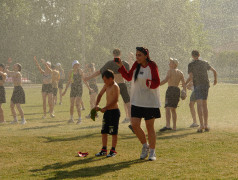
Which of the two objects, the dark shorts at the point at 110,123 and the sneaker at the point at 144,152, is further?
the dark shorts at the point at 110,123

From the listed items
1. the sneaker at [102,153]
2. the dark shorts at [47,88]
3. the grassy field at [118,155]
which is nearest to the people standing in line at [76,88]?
the grassy field at [118,155]

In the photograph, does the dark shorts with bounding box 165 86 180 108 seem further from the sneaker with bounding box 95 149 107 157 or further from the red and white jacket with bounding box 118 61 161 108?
the red and white jacket with bounding box 118 61 161 108

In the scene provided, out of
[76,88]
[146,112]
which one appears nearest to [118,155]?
[146,112]

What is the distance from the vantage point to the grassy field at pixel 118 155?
625cm

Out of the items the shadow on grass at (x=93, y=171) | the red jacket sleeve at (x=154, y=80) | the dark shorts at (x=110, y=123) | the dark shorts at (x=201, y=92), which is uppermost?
the red jacket sleeve at (x=154, y=80)

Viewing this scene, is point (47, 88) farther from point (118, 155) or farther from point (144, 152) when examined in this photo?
point (144, 152)

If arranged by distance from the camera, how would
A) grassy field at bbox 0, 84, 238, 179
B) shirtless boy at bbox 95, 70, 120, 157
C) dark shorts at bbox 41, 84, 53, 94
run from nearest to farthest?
grassy field at bbox 0, 84, 238, 179
shirtless boy at bbox 95, 70, 120, 157
dark shorts at bbox 41, 84, 53, 94

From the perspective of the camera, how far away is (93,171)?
6402 mm

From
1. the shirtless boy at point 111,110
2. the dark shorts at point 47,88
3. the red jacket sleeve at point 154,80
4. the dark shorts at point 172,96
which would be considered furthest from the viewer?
the dark shorts at point 47,88

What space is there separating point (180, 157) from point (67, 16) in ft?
146

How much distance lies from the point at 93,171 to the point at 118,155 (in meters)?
1.29

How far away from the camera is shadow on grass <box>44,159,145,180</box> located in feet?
20.1

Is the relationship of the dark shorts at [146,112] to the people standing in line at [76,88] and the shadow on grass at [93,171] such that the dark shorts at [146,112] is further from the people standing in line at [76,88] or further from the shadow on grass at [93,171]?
the people standing in line at [76,88]

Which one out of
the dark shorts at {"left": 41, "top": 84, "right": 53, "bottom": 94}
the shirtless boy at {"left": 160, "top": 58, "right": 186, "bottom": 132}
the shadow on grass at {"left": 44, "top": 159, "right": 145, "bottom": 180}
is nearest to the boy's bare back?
the shirtless boy at {"left": 160, "top": 58, "right": 186, "bottom": 132}
